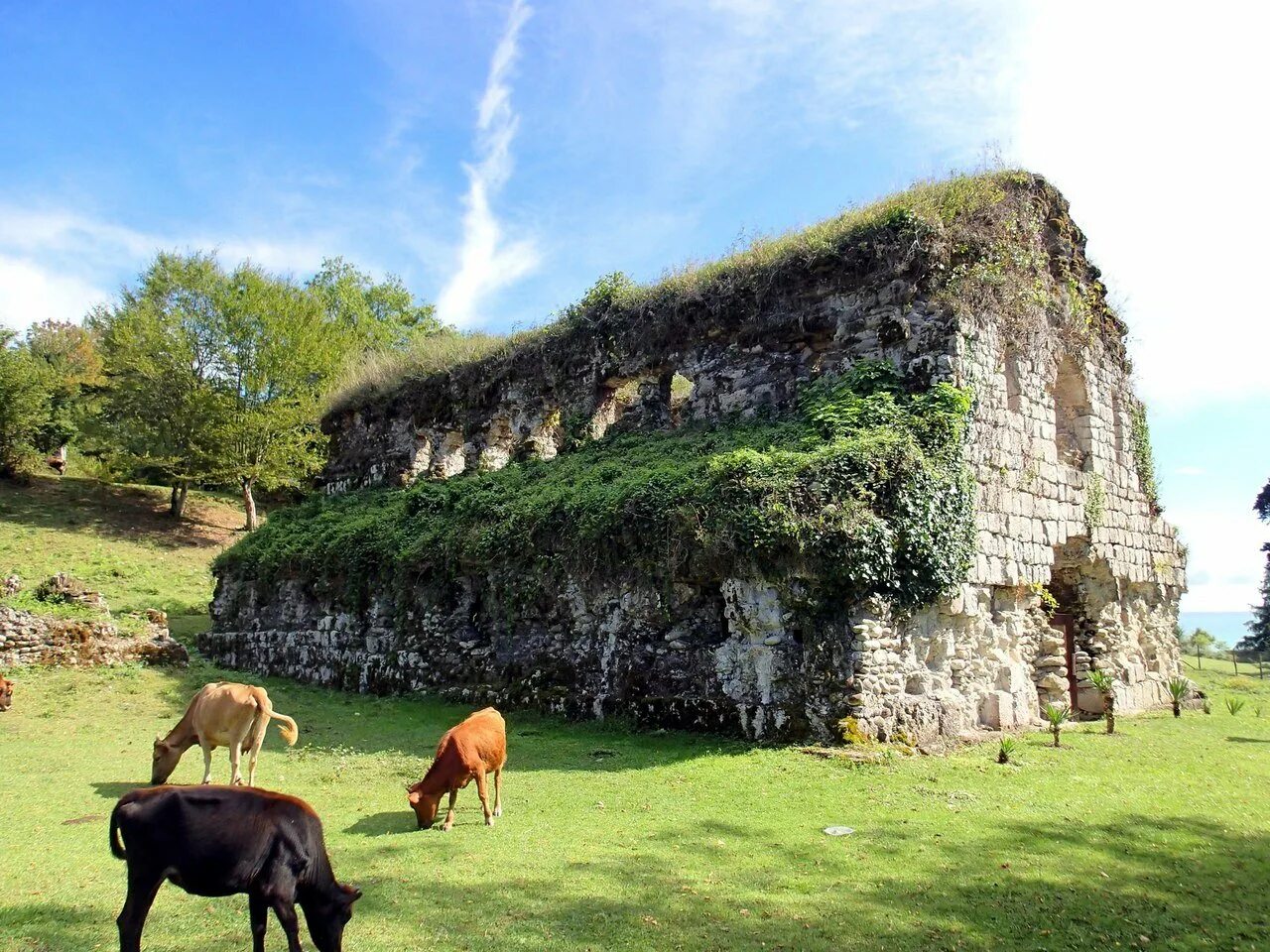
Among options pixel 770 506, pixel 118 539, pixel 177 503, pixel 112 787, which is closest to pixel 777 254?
pixel 770 506

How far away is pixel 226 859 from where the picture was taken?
4.00 m

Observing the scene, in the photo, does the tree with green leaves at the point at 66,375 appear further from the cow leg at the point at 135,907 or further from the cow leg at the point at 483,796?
the cow leg at the point at 135,907

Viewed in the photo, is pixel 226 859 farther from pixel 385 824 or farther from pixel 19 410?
pixel 19 410

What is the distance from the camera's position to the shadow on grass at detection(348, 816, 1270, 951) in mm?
4723

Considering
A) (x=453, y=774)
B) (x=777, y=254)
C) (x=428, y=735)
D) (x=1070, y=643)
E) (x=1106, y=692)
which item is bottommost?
(x=428, y=735)

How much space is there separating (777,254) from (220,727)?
10162 mm

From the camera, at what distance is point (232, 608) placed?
18.5 metres

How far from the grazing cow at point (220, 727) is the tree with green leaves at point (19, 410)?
29.9m

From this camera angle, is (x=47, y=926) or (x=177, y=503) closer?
(x=47, y=926)

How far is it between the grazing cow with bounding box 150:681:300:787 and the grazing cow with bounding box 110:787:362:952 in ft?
13.5

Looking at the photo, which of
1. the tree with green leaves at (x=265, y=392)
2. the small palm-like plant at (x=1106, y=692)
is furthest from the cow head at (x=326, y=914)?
the tree with green leaves at (x=265, y=392)

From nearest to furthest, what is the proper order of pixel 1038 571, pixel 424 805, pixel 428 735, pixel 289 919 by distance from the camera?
pixel 289 919
pixel 424 805
pixel 428 735
pixel 1038 571

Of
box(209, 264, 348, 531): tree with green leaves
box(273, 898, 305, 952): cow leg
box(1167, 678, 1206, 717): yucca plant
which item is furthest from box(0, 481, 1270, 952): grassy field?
box(209, 264, 348, 531): tree with green leaves

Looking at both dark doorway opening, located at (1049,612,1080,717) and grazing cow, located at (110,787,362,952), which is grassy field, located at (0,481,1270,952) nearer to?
grazing cow, located at (110,787,362,952)
